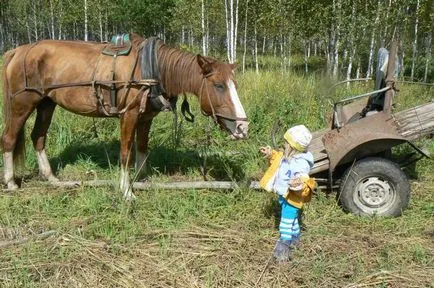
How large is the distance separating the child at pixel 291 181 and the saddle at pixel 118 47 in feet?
7.29

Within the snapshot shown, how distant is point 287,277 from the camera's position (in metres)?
3.13

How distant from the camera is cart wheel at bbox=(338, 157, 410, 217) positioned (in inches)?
159

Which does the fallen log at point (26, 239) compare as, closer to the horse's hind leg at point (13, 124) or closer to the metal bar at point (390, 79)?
the horse's hind leg at point (13, 124)

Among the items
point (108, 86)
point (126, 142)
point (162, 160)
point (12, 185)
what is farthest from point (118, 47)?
point (12, 185)

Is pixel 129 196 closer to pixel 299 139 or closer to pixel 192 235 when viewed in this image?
pixel 192 235

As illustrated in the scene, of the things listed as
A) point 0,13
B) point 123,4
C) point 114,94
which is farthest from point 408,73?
point 0,13

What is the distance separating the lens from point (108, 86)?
455cm

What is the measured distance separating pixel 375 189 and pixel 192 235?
1.87 m

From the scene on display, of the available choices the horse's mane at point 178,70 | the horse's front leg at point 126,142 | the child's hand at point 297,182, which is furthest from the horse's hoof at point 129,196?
the child's hand at point 297,182

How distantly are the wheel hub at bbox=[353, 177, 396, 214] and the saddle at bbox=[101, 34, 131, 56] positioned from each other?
2.86 m

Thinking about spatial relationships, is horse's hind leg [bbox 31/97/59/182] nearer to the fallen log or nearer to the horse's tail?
the horse's tail

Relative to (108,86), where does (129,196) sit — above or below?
below

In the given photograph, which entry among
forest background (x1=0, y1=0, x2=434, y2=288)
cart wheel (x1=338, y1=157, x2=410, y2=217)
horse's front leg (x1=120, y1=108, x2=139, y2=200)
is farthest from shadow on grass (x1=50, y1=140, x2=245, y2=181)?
cart wheel (x1=338, y1=157, x2=410, y2=217)

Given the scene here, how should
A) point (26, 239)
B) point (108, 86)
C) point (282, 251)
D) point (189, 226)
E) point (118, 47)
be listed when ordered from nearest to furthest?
point (282, 251) → point (26, 239) → point (189, 226) → point (108, 86) → point (118, 47)
